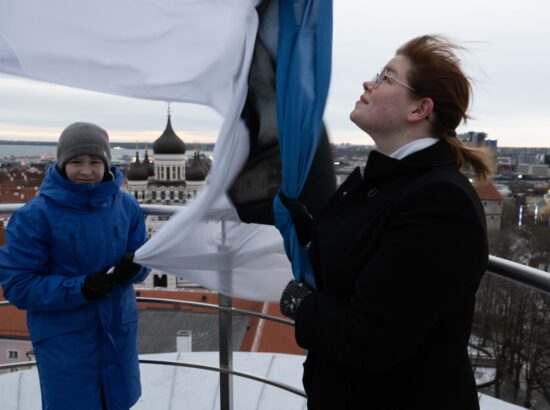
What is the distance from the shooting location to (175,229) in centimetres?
172

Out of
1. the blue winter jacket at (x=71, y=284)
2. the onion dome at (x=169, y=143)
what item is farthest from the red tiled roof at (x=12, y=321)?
the onion dome at (x=169, y=143)

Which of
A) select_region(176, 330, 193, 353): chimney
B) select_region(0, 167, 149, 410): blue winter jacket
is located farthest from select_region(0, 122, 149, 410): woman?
select_region(176, 330, 193, 353): chimney

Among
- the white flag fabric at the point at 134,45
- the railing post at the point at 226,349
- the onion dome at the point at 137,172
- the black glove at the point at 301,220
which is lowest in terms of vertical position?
the onion dome at the point at 137,172

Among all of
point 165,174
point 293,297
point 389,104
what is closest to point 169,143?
point 165,174

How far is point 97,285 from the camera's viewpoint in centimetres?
177

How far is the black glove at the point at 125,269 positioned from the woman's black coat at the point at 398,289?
0.79m

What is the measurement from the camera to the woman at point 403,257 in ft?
3.44

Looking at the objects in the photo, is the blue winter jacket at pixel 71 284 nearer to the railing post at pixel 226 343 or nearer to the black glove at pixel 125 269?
the black glove at pixel 125 269

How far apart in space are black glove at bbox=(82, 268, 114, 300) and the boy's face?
335 mm

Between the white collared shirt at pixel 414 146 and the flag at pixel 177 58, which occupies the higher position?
the flag at pixel 177 58

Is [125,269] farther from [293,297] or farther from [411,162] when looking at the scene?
[411,162]

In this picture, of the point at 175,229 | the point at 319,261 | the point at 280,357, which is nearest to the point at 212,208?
the point at 175,229

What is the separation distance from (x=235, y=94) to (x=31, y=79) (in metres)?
0.71

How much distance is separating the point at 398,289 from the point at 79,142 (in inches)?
50.8
